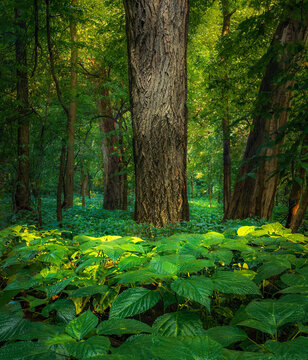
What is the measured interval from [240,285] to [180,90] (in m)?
3.43

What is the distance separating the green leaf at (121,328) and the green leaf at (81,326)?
1.8 inches

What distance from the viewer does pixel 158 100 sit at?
363cm

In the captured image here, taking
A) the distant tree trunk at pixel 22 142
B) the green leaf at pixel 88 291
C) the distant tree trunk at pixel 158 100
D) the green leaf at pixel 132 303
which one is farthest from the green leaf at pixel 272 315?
the distant tree trunk at pixel 22 142

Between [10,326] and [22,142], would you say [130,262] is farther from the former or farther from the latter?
[22,142]

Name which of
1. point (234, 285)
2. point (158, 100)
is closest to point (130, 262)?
point (234, 285)

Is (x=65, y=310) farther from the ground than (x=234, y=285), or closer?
closer

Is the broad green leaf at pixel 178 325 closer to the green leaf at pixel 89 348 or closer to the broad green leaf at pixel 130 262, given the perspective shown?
the green leaf at pixel 89 348

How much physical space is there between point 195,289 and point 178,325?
5.2 inches

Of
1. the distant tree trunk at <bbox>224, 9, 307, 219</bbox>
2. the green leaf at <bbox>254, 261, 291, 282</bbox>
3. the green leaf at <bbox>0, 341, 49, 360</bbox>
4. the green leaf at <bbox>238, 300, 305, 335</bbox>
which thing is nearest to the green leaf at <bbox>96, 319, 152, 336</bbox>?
the green leaf at <bbox>0, 341, 49, 360</bbox>

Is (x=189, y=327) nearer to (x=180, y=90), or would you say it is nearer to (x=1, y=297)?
(x=1, y=297)

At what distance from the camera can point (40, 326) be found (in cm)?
86

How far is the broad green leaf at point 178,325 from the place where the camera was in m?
0.78

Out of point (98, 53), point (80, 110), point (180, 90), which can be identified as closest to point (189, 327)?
point (180, 90)

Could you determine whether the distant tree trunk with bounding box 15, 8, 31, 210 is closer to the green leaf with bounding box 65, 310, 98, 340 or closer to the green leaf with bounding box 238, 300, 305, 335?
the green leaf with bounding box 65, 310, 98, 340
